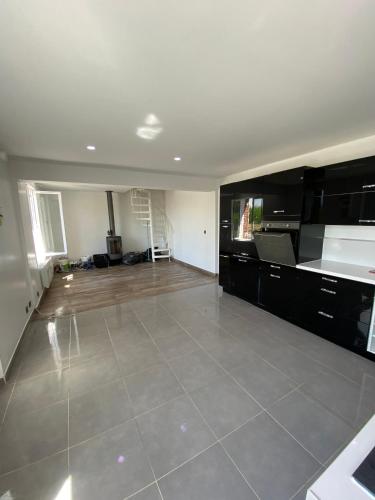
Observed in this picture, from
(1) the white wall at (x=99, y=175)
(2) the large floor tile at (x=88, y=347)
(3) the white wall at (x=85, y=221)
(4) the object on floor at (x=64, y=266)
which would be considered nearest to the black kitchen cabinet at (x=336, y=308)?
(2) the large floor tile at (x=88, y=347)

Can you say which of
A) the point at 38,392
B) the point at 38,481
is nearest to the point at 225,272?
the point at 38,392

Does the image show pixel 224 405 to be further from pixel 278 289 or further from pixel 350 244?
pixel 350 244

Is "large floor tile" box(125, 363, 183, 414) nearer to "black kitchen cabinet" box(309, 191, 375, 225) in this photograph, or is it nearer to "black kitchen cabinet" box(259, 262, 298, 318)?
"black kitchen cabinet" box(259, 262, 298, 318)

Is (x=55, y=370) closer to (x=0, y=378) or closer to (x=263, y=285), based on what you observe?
(x=0, y=378)

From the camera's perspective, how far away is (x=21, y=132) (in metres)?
2.12

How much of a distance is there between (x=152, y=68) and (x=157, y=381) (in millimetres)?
2450

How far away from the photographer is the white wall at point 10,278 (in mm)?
2148

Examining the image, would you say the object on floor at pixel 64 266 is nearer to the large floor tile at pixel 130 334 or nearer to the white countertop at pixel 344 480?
the large floor tile at pixel 130 334

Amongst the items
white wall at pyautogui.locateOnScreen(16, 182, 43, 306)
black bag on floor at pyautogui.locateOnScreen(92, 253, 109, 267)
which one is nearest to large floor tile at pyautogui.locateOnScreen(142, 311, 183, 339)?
white wall at pyautogui.locateOnScreen(16, 182, 43, 306)

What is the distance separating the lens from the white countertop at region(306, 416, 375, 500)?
0.54m

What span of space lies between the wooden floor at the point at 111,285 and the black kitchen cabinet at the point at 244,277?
1050 mm

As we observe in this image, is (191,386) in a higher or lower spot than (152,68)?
lower

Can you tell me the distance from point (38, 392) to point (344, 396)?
2.68 m

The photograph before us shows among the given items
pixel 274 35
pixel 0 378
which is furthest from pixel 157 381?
pixel 274 35
